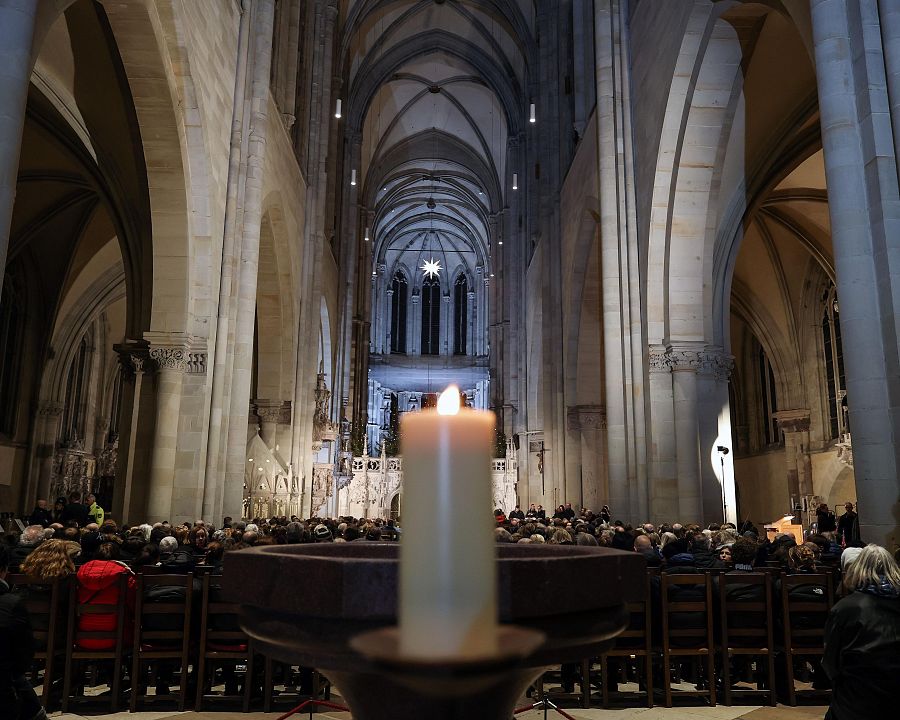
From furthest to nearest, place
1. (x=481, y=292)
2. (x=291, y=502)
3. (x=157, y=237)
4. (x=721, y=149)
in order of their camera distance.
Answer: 1. (x=481, y=292)
2. (x=291, y=502)
3. (x=721, y=149)
4. (x=157, y=237)

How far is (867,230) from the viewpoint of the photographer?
5.58m

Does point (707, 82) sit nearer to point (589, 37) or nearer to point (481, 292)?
point (589, 37)

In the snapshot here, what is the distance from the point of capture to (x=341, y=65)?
24594 millimetres

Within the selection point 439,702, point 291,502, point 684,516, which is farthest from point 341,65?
point 439,702

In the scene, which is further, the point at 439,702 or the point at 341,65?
the point at 341,65

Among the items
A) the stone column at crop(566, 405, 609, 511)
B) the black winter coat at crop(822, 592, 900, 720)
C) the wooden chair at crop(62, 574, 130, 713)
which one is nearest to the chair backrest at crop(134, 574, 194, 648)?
the wooden chair at crop(62, 574, 130, 713)

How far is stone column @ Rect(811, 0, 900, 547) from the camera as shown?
5.30 m

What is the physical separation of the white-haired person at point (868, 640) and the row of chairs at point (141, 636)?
2.77 meters

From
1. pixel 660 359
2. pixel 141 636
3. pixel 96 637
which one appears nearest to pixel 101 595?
pixel 96 637

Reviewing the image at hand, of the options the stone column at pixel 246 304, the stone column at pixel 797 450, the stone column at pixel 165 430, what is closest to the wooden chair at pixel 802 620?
the stone column at pixel 165 430

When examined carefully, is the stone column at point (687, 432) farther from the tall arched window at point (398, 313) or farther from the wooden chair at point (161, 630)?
the tall arched window at point (398, 313)

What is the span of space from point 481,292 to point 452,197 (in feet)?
20.7

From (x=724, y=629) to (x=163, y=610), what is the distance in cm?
345

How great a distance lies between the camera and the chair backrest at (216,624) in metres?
4.67
